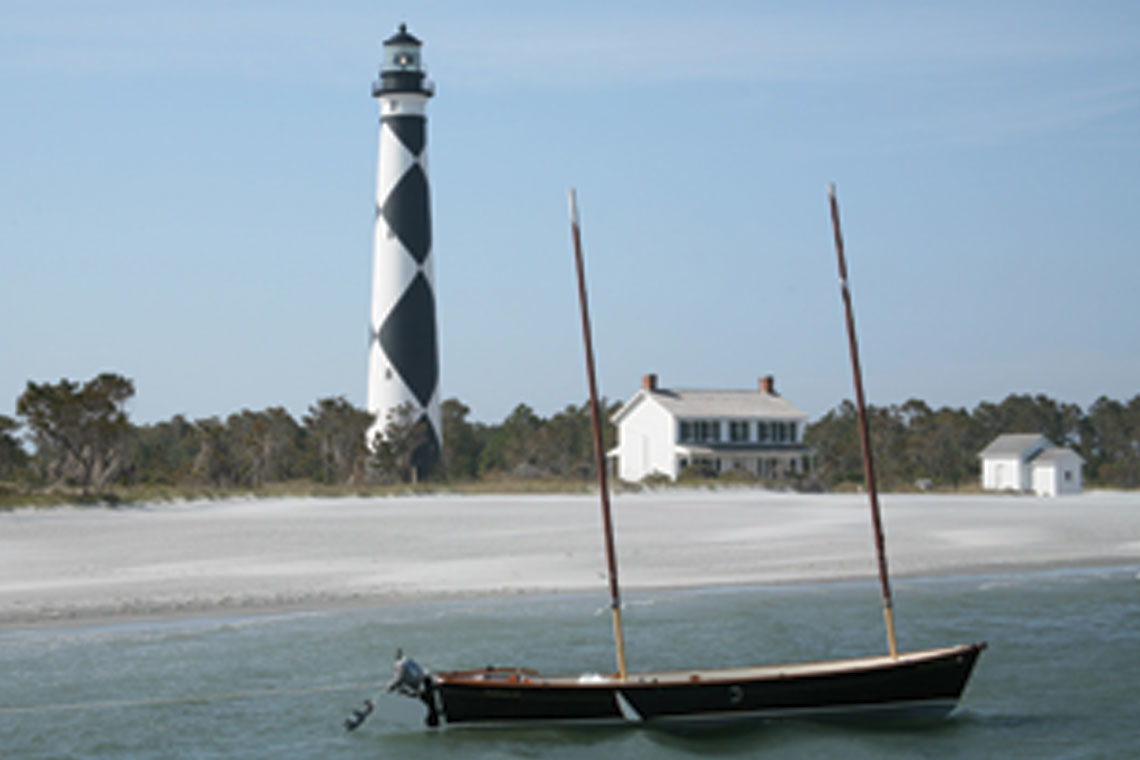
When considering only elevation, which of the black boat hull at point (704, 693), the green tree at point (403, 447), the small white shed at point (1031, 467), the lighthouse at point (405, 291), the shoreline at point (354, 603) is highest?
the lighthouse at point (405, 291)

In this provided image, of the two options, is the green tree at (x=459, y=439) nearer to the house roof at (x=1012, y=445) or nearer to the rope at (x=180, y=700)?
the house roof at (x=1012, y=445)

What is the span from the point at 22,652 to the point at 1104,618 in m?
16.0

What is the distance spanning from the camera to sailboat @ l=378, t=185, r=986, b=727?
567 inches

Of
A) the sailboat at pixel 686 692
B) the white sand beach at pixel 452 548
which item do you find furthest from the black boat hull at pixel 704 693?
the white sand beach at pixel 452 548

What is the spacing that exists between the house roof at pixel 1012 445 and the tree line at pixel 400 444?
2.45 m

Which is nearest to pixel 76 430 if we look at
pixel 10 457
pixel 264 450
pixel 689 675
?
pixel 10 457

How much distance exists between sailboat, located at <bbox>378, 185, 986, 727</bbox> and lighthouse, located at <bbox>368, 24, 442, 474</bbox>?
33.0 meters

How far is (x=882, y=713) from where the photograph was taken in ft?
49.5

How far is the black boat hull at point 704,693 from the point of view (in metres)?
14.4

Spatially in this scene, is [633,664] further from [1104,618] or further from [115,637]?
[1104,618]

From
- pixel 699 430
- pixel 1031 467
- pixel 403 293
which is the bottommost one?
pixel 1031 467

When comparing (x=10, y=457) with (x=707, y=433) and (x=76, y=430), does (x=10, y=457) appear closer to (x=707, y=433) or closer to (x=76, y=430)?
(x=76, y=430)

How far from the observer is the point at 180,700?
16.7m

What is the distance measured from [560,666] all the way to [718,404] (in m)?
40.1
